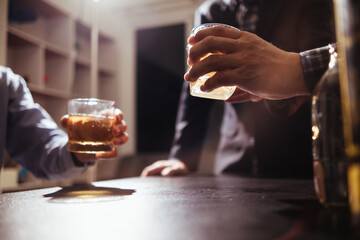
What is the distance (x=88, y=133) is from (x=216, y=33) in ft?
1.52

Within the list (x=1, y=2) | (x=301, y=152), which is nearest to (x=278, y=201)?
(x=301, y=152)

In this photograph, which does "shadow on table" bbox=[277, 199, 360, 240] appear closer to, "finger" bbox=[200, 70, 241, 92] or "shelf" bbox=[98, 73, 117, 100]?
"finger" bbox=[200, 70, 241, 92]

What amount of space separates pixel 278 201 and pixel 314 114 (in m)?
0.17

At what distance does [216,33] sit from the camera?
0.71m

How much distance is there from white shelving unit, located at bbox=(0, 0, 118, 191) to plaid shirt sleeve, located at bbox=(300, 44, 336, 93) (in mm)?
2578

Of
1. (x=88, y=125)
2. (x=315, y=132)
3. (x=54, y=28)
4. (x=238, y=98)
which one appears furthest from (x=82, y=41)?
(x=315, y=132)

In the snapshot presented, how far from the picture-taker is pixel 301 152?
5.09 ft

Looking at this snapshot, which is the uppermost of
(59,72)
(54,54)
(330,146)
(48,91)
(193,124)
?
(54,54)

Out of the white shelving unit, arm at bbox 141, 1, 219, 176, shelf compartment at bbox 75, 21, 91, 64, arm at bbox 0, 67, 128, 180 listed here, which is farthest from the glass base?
shelf compartment at bbox 75, 21, 91, 64

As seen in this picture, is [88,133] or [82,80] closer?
[88,133]

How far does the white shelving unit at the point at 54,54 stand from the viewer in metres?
3.16

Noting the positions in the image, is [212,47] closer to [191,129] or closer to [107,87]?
[191,129]

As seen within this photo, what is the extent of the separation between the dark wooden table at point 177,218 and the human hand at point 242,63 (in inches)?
9.9

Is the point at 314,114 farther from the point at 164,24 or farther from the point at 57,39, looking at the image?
the point at 164,24
